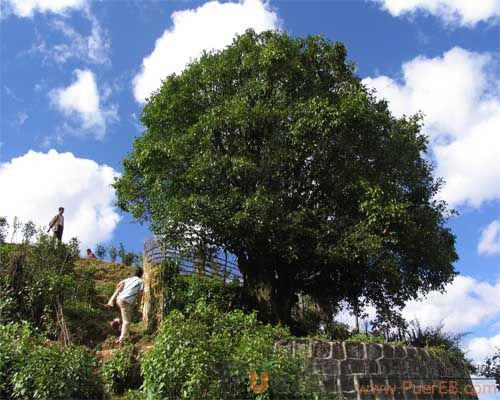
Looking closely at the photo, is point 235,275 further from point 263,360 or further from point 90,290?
point 263,360

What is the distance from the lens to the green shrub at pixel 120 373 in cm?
921

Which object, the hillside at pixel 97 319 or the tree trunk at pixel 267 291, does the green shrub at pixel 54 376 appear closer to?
the hillside at pixel 97 319

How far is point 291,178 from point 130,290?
232 inches

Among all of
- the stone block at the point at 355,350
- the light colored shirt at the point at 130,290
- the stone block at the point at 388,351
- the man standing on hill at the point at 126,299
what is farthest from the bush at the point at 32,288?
the stone block at the point at 388,351

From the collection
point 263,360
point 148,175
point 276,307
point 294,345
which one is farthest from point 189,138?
point 263,360

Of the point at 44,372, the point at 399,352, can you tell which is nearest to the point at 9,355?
the point at 44,372

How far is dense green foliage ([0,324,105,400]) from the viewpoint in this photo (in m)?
7.88

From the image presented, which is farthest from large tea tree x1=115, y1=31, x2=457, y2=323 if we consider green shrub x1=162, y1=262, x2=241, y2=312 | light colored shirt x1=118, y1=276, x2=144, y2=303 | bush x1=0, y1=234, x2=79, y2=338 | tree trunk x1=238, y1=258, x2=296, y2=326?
bush x1=0, y1=234, x2=79, y2=338

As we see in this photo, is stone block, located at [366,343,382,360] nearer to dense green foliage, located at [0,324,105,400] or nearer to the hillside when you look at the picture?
the hillside

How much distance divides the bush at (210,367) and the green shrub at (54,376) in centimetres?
109

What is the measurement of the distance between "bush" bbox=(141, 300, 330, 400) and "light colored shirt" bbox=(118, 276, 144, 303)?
2300 mm

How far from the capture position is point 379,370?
11.0 m

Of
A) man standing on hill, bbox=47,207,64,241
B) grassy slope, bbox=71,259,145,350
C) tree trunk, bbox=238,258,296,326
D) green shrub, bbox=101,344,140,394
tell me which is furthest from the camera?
man standing on hill, bbox=47,207,64,241

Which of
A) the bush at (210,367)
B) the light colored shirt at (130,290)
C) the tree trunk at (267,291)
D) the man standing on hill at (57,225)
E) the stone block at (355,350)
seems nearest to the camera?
the bush at (210,367)
